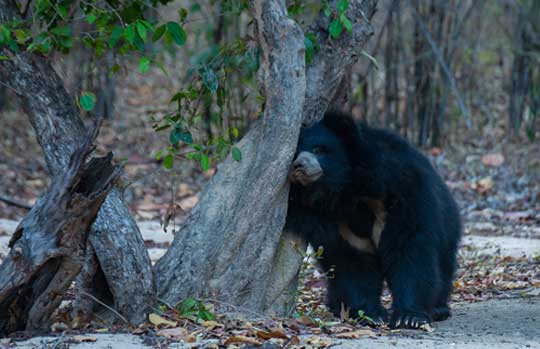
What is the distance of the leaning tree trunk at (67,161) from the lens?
398cm

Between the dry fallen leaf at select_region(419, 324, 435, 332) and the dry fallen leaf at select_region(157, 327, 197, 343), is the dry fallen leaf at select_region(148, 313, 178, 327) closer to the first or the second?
the dry fallen leaf at select_region(157, 327, 197, 343)

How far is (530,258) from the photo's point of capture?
263 inches

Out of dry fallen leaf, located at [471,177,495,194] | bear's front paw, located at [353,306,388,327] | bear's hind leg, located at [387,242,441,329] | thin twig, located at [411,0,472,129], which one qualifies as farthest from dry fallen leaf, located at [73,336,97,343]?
thin twig, located at [411,0,472,129]

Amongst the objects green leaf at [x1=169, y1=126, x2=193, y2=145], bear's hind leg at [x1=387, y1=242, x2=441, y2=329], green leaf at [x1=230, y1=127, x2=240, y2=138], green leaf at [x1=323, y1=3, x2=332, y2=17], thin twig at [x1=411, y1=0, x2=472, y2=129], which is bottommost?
bear's hind leg at [x1=387, y1=242, x2=441, y2=329]

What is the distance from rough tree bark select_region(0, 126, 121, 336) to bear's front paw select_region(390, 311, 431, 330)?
6.14 ft

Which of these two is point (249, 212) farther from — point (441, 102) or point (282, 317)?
point (441, 102)

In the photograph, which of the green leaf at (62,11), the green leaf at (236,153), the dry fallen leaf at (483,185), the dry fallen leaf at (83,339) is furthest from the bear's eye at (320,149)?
the dry fallen leaf at (483,185)

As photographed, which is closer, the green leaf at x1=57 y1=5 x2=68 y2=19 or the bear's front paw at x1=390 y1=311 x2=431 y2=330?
the green leaf at x1=57 y1=5 x2=68 y2=19

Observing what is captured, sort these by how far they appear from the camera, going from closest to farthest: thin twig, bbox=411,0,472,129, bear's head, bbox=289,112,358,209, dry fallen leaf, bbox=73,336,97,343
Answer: dry fallen leaf, bbox=73,336,97,343 < bear's head, bbox=289,112,358,209 < thin twig, bbox=411,0,472,129

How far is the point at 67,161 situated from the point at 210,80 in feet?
2.85

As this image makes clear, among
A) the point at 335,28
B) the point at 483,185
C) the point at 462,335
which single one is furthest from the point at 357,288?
the point at 483,185

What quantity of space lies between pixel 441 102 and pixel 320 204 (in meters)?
6.77

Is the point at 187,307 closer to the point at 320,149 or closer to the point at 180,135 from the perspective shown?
the point at 180,135

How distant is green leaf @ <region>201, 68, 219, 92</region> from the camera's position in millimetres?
4500
